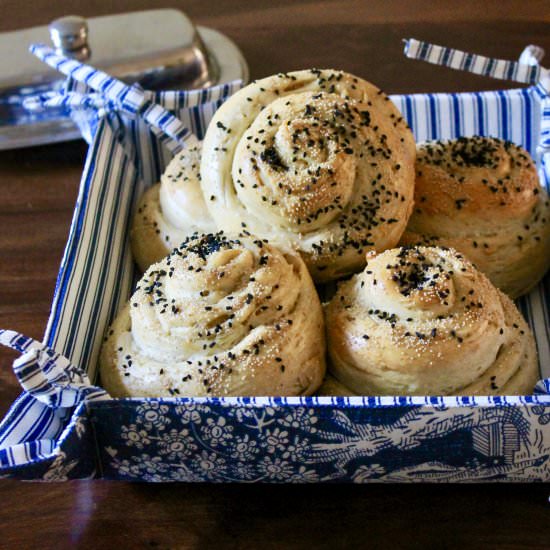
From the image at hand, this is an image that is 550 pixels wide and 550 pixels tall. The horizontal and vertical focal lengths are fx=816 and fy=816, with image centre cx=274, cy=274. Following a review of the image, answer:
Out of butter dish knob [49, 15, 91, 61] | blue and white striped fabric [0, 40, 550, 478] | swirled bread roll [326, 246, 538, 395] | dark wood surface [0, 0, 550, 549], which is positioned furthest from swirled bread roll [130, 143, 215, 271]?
butter dish knob [49, 15, 91, 61]

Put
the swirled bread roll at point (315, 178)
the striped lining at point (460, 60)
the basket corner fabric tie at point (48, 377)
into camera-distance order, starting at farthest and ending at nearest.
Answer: the striped lining at point (460, 60) → the swirled bread roll at point (315, 178) → the basket corner fabric tie at point (48, 377)

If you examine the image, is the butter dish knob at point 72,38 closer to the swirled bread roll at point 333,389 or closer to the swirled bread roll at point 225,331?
the swirled bread roll at point 225,331

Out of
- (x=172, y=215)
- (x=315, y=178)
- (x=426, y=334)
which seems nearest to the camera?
(x=426, y=334)

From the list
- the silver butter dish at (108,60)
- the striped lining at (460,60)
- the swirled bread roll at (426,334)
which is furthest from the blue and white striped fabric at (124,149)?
the silver butter dish at (108,60)

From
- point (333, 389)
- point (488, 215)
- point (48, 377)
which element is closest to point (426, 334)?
point (333, 389)

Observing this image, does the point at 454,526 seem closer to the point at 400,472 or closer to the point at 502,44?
the point at 400,472

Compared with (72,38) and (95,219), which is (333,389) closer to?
(95,219)

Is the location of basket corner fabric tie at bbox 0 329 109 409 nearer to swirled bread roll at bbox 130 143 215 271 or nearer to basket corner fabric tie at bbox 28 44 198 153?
swirled bread roll at bbox 130 143 215 271
